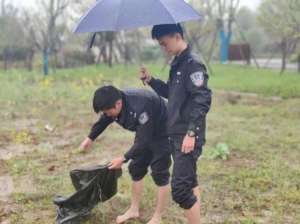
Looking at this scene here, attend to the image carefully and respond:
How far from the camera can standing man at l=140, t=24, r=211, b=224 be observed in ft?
11.0

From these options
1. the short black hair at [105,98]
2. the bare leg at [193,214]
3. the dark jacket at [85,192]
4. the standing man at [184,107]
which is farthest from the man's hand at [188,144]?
the dark jacket at [85,192]

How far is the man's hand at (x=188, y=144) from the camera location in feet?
11.0

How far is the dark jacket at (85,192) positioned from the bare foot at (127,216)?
0.21 meters

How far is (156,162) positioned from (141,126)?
0.40m

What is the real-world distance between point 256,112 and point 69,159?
466cm

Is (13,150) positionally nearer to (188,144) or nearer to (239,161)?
(239,161)

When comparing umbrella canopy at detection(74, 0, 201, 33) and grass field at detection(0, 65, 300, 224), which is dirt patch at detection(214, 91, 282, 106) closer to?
grass field at detection(0, 65, 300, 224)

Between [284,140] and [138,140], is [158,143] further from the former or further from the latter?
[284,140]

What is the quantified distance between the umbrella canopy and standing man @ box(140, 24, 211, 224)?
10cm

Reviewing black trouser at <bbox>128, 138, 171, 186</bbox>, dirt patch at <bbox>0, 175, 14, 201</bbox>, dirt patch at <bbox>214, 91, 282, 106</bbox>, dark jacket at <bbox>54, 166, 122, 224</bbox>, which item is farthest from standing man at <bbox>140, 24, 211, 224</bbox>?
dirt patch at <bbox>214, 91, 282, 106</bbox>

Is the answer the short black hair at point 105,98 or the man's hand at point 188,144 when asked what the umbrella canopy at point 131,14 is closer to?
the short black hair at point 105,98

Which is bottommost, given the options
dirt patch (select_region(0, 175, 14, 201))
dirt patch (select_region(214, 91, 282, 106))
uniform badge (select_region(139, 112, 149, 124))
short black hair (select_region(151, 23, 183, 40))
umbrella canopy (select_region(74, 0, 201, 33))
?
dirt patch (select_region(0, 175, 14, 201))

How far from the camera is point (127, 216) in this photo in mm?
4305

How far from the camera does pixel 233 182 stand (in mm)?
5387
